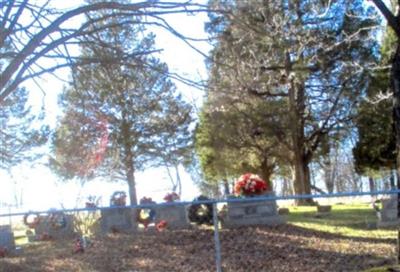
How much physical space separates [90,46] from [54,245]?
21.2 feet

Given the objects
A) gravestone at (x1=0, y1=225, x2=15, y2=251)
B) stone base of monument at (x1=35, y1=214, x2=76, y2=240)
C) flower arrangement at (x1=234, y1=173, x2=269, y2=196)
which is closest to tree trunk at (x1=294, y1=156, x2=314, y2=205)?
flower arrangement at (x1=234, y1=173, x2=269, y2=196)

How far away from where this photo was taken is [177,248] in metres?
10.6

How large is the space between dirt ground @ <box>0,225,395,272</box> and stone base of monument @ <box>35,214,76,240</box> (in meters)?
1.75

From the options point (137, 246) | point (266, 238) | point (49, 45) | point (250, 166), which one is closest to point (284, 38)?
point (266, 238)

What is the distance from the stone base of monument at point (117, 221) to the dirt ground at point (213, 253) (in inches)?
55.8

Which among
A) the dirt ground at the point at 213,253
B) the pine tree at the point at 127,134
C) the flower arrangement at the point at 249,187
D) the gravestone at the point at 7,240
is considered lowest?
the dirt ground at the point at 213,253

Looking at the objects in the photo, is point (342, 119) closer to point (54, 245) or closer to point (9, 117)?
point (9, 117)

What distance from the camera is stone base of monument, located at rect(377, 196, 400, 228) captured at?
41.3 ft

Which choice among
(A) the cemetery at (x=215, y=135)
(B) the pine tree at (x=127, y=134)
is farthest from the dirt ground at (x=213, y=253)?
(B) the pine tree at (x=127, y=134)

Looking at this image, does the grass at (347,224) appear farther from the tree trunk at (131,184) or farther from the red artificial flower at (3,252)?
the tree trunk at (131,184)

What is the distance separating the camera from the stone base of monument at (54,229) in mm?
13980

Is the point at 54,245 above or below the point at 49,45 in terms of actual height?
below

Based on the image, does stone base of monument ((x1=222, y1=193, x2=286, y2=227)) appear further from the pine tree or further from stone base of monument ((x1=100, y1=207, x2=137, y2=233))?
the pine tree

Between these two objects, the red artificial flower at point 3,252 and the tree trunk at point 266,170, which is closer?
the red artificial flower at point 3,252
